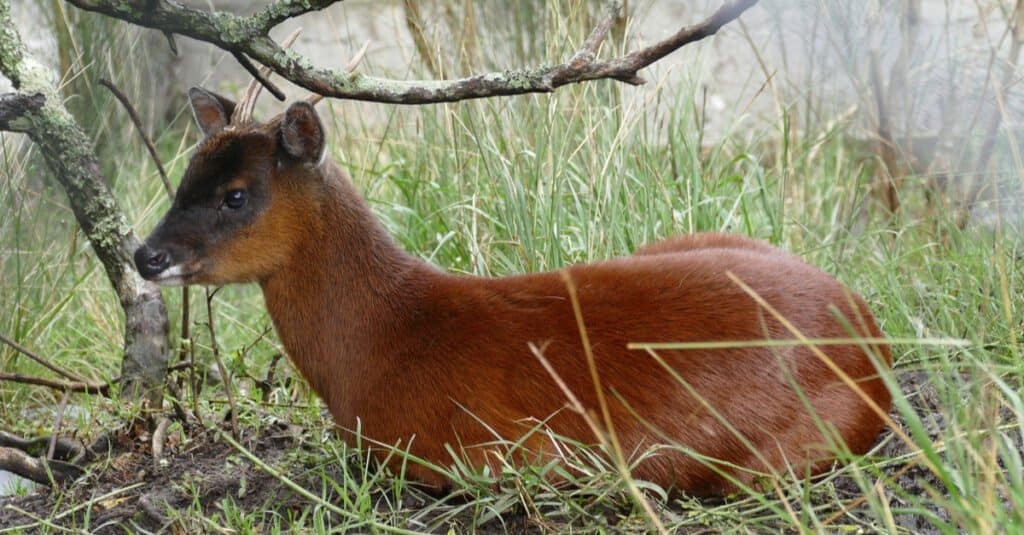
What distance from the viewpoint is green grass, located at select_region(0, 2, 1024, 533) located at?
117 inches

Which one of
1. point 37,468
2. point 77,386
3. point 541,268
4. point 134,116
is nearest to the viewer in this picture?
point 37,468

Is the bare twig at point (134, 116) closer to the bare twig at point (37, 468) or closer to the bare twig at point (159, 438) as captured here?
the bare twig at point (159, 438)

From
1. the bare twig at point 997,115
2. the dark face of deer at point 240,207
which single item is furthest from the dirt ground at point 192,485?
the bare twig at point 997,115

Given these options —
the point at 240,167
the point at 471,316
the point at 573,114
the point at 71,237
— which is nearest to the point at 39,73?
the point at 240,167

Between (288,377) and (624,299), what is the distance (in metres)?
1.84

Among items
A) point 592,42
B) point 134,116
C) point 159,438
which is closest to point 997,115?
point 592,42

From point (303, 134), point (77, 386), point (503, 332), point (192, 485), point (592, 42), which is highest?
point (592, 42)

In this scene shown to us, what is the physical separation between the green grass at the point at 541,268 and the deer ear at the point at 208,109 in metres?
0.65

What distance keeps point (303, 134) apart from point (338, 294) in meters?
0.45

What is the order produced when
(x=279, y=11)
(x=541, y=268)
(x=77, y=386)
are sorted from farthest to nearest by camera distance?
(x=541, y=268), (x=77, y=386), (x=279, y=11)

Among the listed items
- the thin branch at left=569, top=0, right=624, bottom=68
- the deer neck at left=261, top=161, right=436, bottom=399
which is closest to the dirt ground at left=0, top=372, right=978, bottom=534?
the deer neck at left=261, top=161, right=436, bottom=399

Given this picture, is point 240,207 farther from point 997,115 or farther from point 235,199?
point 997,115

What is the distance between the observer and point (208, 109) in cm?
353

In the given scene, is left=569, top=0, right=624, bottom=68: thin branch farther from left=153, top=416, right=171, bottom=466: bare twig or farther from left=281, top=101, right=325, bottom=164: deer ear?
left=153, top=416, right=171, bottom=466: bare twig
